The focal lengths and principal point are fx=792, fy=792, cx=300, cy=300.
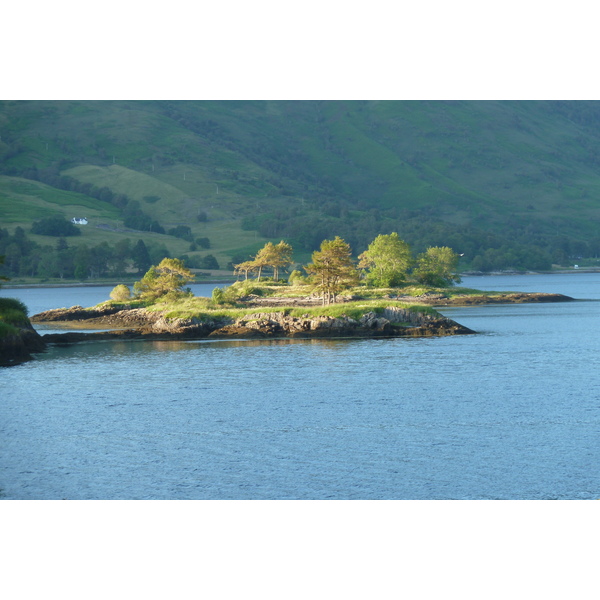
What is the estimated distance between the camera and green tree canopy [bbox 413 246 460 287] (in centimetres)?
15338

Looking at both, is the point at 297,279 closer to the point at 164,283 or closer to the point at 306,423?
the point at 164,283

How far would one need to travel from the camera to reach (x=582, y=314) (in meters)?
118

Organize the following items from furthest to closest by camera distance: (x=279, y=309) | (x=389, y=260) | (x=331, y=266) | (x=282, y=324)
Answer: (x=389, y=260), (x=331, y=266), (x=279, y=309), (x=282, y=324)

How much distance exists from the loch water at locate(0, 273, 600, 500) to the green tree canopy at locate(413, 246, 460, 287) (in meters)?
75.3

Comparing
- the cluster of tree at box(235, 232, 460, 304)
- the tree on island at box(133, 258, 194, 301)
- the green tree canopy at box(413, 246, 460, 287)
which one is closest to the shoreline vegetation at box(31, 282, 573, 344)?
the tree on island at box(133, 258, 194, 301)

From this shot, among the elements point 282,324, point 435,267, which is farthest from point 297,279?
point 282,324

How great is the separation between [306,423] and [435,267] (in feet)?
386

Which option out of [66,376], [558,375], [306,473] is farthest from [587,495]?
[66,376]

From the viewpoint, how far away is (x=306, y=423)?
45.2 metres

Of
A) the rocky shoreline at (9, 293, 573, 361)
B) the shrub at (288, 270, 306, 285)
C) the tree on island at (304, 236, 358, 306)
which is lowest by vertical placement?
the rocky shoreline at (9, 293, 573, 361)

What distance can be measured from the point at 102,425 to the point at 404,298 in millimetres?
91712

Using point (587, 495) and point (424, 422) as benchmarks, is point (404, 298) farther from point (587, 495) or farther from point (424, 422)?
point (587, 495)

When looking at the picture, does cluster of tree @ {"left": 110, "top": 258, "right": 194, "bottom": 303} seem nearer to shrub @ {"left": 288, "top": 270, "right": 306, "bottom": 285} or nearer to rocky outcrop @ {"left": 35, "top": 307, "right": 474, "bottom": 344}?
rocky outcrop @ {"left": 35, "top": 307, "right": 474, "bottom": 344}

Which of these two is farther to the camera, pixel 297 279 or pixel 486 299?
pixel 486 299
